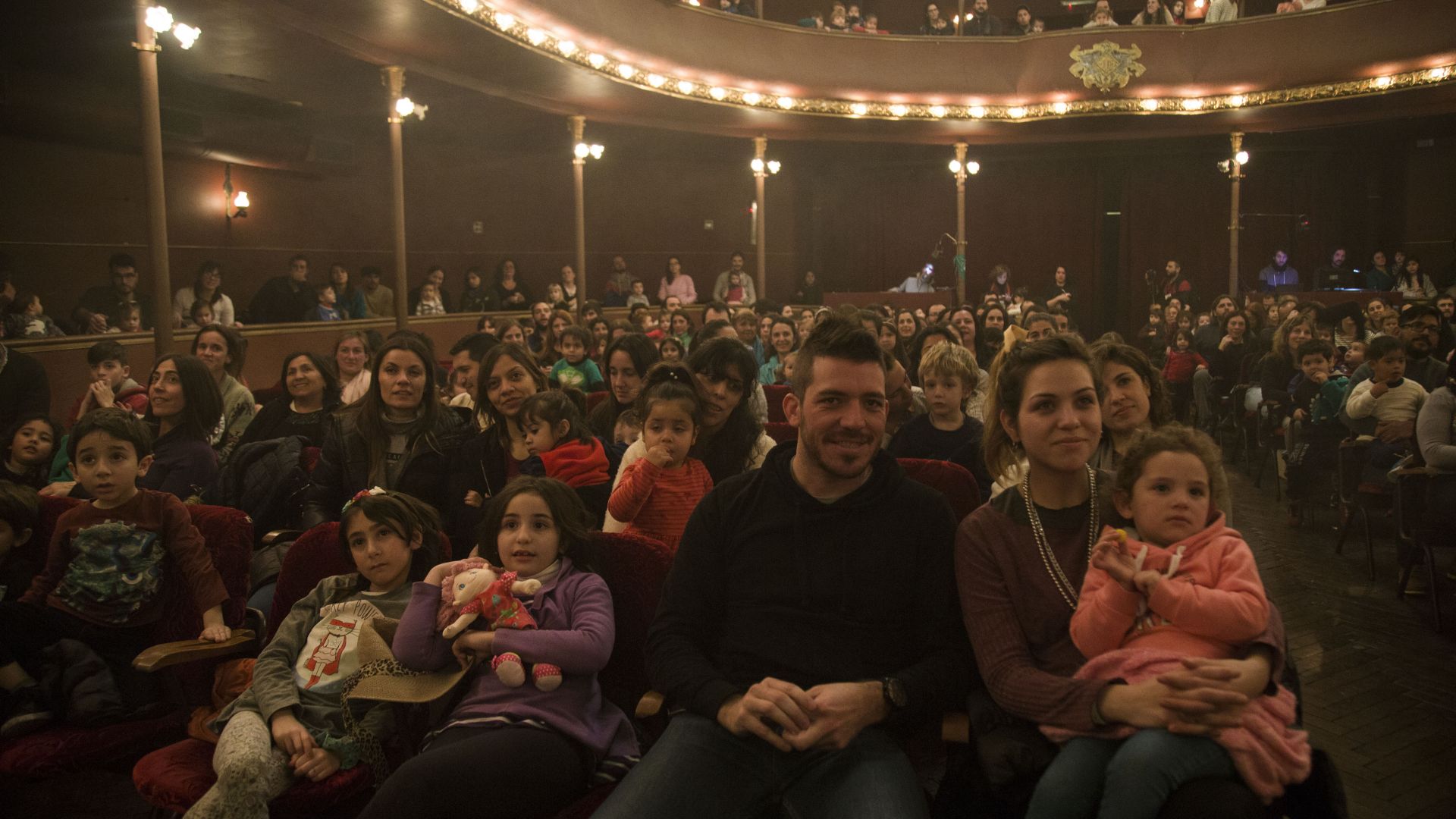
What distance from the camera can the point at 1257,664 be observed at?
1708 mm

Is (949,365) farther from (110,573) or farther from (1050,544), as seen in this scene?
(110,573)

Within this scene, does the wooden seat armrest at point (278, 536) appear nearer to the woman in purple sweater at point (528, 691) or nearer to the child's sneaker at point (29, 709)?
the child's sneaker at point (29, 709)

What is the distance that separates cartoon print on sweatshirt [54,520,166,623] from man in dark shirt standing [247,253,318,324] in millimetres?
7519

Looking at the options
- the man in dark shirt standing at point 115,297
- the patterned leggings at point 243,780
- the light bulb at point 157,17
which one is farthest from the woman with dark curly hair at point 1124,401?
the man in dark shirt standing at point 115,297

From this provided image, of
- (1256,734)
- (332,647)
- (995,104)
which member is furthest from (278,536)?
(995,104)

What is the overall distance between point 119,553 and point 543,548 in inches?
48.3

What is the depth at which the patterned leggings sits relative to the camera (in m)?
2.00

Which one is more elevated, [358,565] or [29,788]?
[358,565]

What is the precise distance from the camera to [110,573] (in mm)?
2629

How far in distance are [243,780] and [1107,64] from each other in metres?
13.3

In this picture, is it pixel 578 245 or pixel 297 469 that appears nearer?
pixel 297 469

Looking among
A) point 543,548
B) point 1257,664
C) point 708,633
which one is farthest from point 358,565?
point 1257,664

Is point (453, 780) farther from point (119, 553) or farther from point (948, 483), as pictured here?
point (948, 483)

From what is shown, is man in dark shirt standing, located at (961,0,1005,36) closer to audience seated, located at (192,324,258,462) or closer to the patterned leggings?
audience seated, located at (192,324,258,462)
